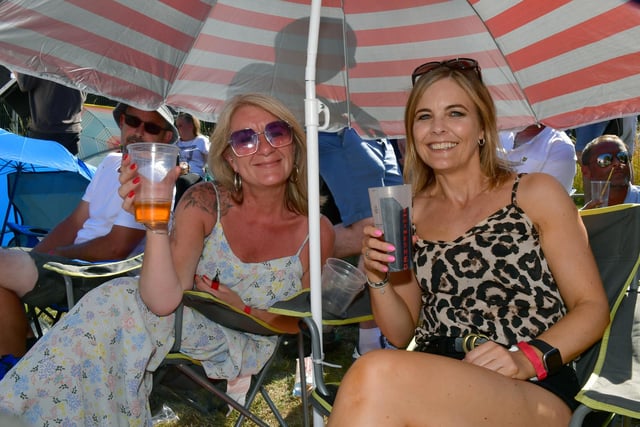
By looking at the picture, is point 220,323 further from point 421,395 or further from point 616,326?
point 616,326

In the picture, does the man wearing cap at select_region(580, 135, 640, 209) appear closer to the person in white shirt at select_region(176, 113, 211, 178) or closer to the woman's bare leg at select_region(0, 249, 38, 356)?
the woman's bare leg at select_region(0, 249, 38, 356)

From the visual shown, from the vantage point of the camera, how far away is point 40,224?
4883 millimetres

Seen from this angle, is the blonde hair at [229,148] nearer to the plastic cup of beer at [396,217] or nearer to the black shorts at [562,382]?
the plastic cup of beer at [396,217]

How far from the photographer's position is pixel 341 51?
328cm

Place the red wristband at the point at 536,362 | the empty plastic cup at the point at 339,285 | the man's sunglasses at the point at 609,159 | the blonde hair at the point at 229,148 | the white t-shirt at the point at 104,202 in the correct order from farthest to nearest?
1. the man's sunglasses at the point at 609,159
2. the white t-shirt at the point at 104,202
3. the blonde hair at the point at 229,148
4. the empty plastic cup at the point at 339,285
5. the red wristband at the point at 536,362

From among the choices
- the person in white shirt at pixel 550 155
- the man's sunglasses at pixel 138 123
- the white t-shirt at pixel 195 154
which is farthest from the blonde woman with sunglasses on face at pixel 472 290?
the white t-shirt at pixel 195 154

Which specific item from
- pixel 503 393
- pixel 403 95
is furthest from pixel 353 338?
pixel 503 393

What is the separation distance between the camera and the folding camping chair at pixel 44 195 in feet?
15.6

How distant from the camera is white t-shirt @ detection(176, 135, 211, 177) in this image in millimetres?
7598

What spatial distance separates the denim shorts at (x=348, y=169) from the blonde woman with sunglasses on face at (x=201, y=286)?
128 cm

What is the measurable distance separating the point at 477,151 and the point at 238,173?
1.05m

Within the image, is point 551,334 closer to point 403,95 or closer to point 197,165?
point 403,95

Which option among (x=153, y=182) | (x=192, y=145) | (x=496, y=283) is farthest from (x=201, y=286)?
(x=192, y=145)

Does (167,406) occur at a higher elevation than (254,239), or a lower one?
lower
